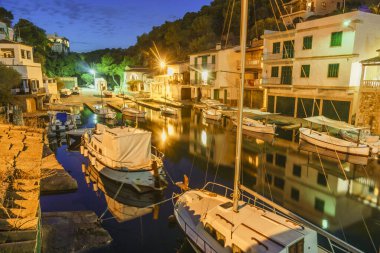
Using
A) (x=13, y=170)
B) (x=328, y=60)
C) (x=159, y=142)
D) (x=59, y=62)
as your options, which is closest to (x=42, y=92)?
Result: (x=159, y=142)

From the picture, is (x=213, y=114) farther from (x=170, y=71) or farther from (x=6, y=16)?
(x=6, y=16)

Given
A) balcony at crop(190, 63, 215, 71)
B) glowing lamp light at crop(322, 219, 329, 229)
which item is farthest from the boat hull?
balcony at crop(190, 63, 215, 71)

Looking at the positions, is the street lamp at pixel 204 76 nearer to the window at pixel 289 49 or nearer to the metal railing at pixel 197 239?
the window at pixel 289 49

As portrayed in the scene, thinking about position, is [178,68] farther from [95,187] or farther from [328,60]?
[95,187]

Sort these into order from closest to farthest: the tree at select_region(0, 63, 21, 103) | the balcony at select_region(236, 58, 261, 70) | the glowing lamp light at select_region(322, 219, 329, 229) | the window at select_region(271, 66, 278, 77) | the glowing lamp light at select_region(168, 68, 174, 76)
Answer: the glowing lamp light at select_region(322, 219, 329, 229) < the tree at select_region(0, 63, 21, 103) < the window at select_region(271, 66, 278, 77) < the balcony at select_region(236, 58, 261, 70) < the glowing lamp light at select_region(168, 68, 174, 76)

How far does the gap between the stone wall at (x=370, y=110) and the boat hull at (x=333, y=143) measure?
689cm

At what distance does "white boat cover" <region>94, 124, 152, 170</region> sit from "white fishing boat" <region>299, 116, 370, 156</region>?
59.7 ft

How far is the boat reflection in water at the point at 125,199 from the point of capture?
52.2 feet

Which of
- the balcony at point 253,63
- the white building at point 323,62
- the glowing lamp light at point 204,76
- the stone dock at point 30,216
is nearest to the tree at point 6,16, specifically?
the glowing lamp light at point 204,76

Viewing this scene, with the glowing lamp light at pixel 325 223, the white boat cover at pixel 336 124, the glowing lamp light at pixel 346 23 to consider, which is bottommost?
the glowing lamp light at pixel 325 223

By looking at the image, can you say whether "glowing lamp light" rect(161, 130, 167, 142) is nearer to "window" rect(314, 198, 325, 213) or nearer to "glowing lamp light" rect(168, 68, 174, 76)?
"window" rect(314, 198, 325, 213)

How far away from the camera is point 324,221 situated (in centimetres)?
1504

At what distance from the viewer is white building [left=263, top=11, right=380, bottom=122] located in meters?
32.1

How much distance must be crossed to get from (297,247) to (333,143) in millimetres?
20971
